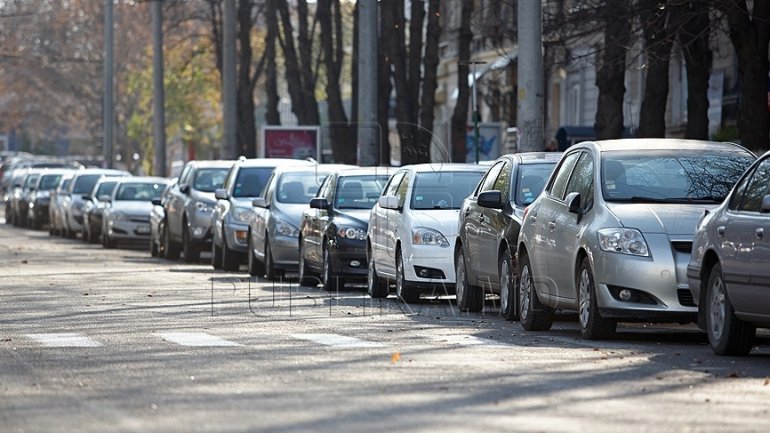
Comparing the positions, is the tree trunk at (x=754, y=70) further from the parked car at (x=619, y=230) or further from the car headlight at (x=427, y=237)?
the parked car at (x=619, y=230)

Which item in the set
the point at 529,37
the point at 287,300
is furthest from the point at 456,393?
the point at 529,37

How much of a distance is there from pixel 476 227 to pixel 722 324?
→ 551cm

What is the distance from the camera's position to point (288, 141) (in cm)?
4372

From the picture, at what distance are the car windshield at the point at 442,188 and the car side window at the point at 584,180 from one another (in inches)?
191

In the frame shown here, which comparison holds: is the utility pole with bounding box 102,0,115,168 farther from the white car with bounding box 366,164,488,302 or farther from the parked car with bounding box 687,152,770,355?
the parked car with bounding box 687,152,770,355

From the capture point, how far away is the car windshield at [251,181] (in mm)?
29641

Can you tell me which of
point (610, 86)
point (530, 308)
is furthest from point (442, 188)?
point (610, 86)

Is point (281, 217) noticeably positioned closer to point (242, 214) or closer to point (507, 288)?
point (242, 214)

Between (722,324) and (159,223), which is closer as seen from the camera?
(722,324)

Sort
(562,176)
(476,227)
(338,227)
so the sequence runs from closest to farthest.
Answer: (562,176) → (476,227) → (338,227)

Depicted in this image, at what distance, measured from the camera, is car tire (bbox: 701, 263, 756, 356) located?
13414mm

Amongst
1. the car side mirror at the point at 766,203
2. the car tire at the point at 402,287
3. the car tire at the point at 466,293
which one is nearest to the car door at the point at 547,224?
the car tire at the point at 466,293

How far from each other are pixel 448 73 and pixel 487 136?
83.5 ft

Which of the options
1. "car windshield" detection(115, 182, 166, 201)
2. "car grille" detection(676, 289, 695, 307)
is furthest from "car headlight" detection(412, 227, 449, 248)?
"car windshield" detection(115, 182, 166, 201)
